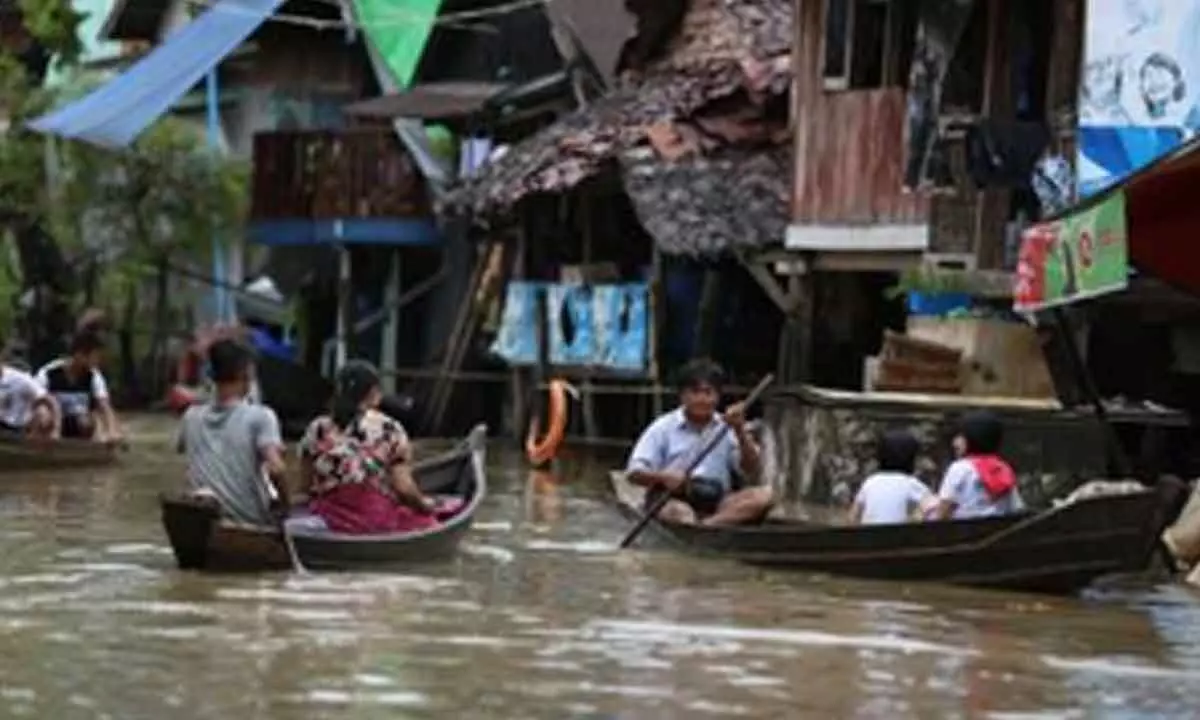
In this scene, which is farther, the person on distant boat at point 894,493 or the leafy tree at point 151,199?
the leafy tree at point 151,199

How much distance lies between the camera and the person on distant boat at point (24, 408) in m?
20.7

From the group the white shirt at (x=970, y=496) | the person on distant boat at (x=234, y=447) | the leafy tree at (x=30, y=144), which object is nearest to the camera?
the person on distant boat at (x=234, y=447)

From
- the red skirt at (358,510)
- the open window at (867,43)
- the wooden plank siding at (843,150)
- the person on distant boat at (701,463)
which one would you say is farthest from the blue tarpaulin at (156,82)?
the red skirt at (358,510)

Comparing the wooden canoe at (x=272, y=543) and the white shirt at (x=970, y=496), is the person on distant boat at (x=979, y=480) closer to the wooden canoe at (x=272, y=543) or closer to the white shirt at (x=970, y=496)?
the white shirt at (x=970, y=496)

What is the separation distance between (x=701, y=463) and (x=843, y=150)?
6973 mm

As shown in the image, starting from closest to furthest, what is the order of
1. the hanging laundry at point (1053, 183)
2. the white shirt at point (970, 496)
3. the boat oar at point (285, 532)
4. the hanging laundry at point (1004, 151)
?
the boat oar at point (285, 532) < the white shirt at point (970, 496) < the hanging laundry at point (1053, 183) < the hanging laundry at point (1004, 151)

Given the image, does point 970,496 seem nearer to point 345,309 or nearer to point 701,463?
point 701,463

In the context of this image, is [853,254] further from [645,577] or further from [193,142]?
[193,142]

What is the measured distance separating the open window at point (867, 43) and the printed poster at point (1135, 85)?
3.71m

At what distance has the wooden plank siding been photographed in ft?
67.9

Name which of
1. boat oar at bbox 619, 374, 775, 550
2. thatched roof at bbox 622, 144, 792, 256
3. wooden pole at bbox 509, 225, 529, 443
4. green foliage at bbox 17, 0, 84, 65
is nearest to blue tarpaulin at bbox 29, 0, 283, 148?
green foliage at bbox 17, 0, 84, 65

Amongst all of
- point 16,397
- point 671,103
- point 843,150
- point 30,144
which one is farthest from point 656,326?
point 30,144

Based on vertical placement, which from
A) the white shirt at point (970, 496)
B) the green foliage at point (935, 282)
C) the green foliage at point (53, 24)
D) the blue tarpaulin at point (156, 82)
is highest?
the green foliage at point (53, 24)

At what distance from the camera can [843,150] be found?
70.2ft
